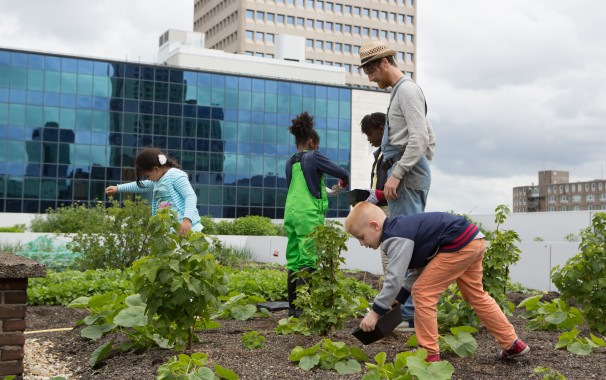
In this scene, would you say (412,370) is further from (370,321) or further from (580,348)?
(580,348)

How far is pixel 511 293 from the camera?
8.69 m

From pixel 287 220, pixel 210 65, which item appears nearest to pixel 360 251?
pixel 287 220

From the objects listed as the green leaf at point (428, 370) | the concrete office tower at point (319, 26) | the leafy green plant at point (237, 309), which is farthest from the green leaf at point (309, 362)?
the concrete office tower at point (319, 26)

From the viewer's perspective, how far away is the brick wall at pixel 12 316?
439cm

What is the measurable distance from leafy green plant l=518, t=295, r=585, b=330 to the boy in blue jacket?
163cm

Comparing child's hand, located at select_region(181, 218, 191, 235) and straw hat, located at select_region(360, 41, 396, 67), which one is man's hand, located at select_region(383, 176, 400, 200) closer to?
straw hat, located at select_region(360, 41, 396, 67)

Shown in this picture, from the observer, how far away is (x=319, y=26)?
327ft

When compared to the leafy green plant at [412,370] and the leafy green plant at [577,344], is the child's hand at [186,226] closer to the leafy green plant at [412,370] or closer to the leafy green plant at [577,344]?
the leafy green plant at [412,370]

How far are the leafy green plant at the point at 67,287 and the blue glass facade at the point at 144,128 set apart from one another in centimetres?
3678

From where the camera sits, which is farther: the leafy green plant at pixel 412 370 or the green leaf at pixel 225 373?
the green leaf at pixel 225 373

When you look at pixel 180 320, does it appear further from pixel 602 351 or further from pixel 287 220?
pixel 602 351

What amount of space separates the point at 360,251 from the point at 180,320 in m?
9.86

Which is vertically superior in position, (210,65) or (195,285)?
(210,65)

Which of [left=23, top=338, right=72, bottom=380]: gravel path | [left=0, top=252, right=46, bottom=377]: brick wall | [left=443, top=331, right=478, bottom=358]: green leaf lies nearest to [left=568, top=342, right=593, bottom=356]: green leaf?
[left=443, top=331, right=478, bottom=358]: green leaf
